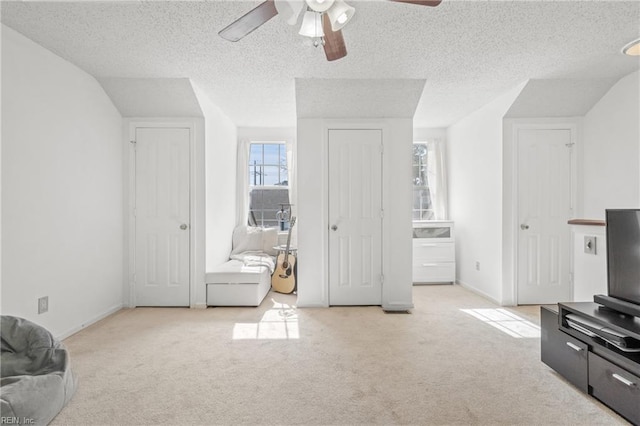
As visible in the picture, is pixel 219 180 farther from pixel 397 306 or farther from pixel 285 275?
pixel 397 306

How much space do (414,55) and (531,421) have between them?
270cm

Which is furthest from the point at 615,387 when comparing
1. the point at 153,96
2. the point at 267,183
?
the point at 267,183

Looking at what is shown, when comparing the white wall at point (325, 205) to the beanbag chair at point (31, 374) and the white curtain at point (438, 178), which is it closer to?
the white curtain at point (438, 178)

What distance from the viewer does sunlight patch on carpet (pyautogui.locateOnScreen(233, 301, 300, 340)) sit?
302 centimetres

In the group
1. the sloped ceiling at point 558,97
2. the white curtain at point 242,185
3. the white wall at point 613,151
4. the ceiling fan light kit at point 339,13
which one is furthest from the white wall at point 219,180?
the white wall at point 613,151

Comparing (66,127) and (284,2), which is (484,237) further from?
(66,127)

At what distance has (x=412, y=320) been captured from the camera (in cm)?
348

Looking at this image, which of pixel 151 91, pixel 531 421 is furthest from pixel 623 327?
pixel 151 91

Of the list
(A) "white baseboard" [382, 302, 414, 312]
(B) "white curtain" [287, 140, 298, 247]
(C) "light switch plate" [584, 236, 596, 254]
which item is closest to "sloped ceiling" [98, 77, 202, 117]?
(B) "white curtain" [287, 140, 298, 247]

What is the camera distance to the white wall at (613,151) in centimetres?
337

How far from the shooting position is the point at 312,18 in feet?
6.82

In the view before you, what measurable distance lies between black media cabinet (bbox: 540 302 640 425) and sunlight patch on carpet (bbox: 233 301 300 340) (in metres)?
1.89

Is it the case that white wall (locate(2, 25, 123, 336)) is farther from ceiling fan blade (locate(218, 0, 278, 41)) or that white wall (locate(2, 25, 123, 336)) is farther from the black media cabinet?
the black media cabinet

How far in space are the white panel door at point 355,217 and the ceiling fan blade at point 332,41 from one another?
1663 mm
